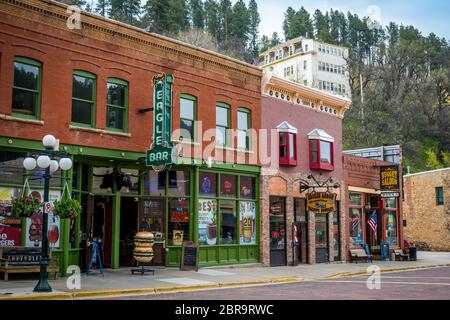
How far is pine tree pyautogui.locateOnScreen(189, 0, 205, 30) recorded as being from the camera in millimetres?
95875

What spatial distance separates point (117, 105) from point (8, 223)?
592 cm

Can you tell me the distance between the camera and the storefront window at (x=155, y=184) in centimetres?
2125

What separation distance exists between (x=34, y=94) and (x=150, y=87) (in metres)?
4.72

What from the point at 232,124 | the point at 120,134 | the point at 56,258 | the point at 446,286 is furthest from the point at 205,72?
the point at 446,286

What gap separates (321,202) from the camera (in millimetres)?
26312

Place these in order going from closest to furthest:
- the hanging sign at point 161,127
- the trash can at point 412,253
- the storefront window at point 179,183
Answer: the hanging sign at point 161,127
the storefront window at point 179,183
the trash can at point 412,253

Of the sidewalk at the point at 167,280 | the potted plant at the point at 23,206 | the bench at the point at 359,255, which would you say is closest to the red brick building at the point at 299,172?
the bench at the point at 359,255

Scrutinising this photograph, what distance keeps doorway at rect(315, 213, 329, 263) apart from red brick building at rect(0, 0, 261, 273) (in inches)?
187

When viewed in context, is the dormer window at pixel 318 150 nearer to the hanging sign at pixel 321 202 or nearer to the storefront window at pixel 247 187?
the hanging sign at pixel 321 202

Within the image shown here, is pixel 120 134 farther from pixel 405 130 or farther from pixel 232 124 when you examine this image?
pixel 405 130

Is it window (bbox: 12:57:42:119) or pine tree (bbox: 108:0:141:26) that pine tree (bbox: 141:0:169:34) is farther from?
window (bbox: 12:57:42:119)

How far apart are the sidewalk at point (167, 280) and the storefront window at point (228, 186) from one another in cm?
325

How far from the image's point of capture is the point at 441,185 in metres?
42.9
